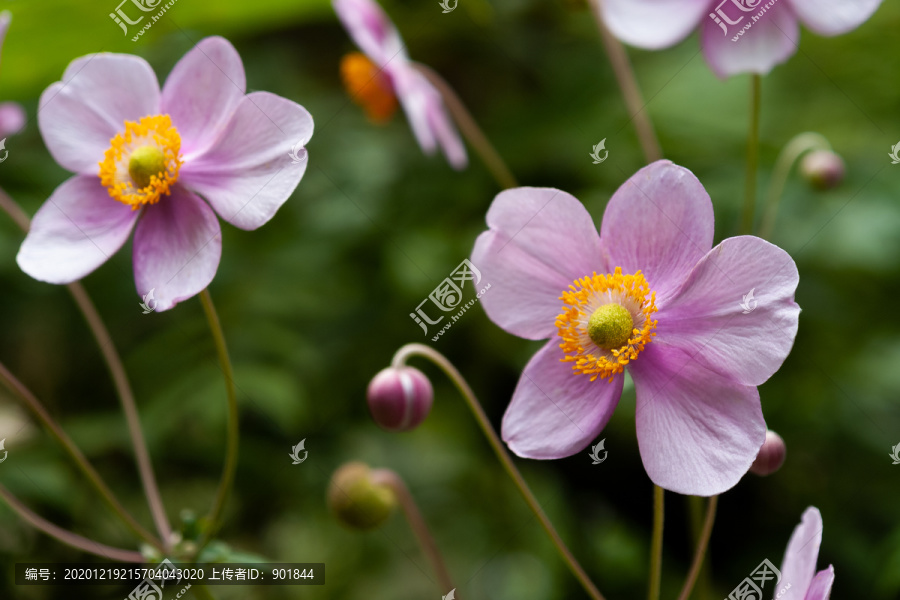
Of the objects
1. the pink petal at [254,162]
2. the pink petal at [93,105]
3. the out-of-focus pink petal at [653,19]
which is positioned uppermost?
the pink petal at [93,105]

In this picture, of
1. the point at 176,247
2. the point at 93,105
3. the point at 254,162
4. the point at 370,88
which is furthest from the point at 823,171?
the point at 93,105

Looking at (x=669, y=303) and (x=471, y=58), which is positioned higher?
(x=669, y=303)

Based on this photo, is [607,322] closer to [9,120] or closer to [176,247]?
[176,247]

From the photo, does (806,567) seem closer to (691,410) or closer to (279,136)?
(691,410)

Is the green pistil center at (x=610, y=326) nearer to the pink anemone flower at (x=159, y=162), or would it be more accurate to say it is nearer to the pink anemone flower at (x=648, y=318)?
the pink anemone flower at (x=648, y=318)

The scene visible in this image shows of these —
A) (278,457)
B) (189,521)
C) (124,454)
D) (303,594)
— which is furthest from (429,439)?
(189,521)

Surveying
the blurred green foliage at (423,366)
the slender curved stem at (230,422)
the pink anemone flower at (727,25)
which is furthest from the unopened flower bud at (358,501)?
the pink anemone flower at (727,25)
